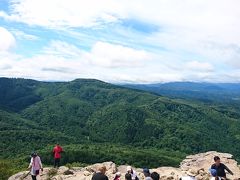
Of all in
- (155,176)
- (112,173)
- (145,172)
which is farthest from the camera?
(112,173)

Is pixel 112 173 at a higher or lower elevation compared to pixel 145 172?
lower

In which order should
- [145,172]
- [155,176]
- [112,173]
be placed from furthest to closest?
[112,173] → [145,172] → [155,176]

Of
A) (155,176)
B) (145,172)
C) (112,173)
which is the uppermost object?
(155,176)

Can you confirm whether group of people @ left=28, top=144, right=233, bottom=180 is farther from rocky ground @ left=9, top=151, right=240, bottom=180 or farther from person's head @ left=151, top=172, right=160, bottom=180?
rocky ground @ left=9, top=151, right=240, bottom=180

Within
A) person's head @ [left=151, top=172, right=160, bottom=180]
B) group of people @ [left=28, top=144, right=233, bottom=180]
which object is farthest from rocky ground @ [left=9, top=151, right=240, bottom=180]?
person's head @ [left=151, top=172, right=160, bottom=180]

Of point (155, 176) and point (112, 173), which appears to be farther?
point (112, 173)

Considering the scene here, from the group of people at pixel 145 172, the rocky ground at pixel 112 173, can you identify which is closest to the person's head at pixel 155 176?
the group of people at pixel 145 172

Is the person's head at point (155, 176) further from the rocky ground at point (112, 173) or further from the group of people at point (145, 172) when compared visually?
the rocky ground at point (112, 173)

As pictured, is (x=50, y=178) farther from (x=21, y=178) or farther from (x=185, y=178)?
(x=185, y=178)

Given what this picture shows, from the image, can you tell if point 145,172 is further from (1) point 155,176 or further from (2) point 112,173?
(2) point 112,173

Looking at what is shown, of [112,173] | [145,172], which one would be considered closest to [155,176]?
[145,172]

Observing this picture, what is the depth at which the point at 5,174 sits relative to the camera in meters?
60.8

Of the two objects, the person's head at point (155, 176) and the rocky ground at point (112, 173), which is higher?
the person's head at point (155, 176)

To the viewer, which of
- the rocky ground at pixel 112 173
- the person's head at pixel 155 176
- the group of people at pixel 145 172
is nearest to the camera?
the group of people at pixel 145 172
